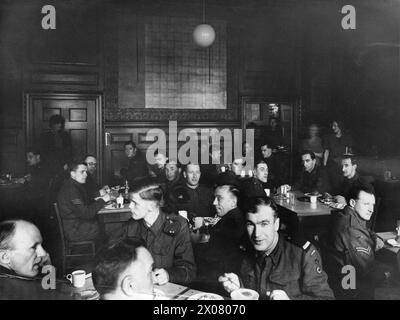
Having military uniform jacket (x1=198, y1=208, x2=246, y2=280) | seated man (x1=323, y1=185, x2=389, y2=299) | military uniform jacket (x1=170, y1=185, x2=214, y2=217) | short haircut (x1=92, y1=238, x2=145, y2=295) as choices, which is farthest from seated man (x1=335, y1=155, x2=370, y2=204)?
short haircut (x1=92, y1=238, x2=145, y2=295)

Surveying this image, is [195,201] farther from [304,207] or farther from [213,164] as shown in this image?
[213,164]

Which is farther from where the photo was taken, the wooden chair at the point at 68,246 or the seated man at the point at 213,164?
the seated man at the point at 213,164

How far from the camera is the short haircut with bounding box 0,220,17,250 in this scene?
308 centimetres

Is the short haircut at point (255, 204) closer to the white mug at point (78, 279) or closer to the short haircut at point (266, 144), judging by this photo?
the white mug at point (78, 279)

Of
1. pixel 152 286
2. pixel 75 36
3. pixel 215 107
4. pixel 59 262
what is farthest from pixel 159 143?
pixel 152 286

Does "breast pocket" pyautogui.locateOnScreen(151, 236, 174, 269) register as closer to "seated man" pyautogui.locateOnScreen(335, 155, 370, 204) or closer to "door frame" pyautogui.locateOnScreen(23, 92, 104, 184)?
"seated man" pyautogui.locateOnScreen(335, 155, 370, 204)

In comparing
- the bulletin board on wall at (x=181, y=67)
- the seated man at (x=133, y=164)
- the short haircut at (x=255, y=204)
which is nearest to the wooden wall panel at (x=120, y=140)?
the seated man at (x=133, y=164)

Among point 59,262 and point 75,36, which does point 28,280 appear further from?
point 75,36

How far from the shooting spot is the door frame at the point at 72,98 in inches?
244

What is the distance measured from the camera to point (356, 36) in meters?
6.75

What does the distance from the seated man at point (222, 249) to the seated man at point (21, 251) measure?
1407 mm

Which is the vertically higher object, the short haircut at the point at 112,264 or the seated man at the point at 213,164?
the seated man at the point at 213,164

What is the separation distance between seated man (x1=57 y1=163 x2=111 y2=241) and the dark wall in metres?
2.63

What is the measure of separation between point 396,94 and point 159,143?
4.53 meters
